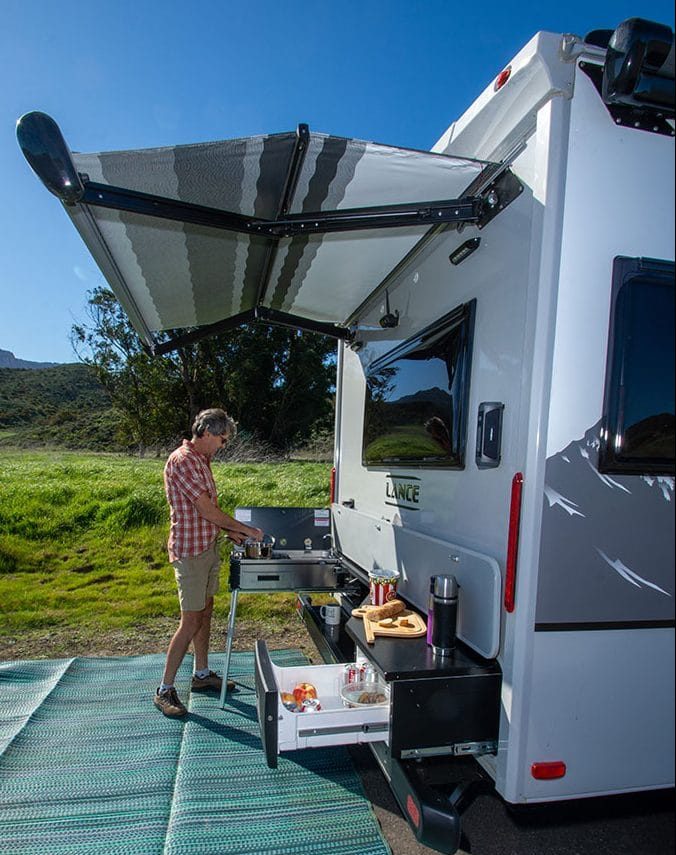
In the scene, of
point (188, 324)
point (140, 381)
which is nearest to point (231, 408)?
point (140, 381)

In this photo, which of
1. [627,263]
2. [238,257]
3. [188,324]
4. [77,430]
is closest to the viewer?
[627,263]

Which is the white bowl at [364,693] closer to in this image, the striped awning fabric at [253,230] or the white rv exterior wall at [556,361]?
the white rv exterior wall at [556,361]

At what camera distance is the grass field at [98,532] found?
5.43m

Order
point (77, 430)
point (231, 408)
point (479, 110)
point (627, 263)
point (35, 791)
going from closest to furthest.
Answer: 1. point (627, 263)
2. point (479, 110)
3. point (35, 791)
4. point (77, 430)
5. point (231, 408)

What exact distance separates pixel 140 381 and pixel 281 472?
5.56 metres

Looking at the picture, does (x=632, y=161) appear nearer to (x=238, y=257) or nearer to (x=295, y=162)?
(x=295, y=162)

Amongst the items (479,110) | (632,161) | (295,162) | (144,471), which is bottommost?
(144,471)

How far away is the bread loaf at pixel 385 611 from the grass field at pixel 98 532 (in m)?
3.08

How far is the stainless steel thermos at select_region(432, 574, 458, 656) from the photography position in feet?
6.39

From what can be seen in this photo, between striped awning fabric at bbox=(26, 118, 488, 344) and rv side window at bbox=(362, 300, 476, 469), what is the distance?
496 millimetres

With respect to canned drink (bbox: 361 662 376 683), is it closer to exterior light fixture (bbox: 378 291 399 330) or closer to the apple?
the apple

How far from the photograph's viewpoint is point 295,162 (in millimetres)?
1996

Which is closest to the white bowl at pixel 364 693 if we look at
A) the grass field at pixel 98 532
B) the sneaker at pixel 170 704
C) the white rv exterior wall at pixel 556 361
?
the white rv exterior wall at pixel 556 361

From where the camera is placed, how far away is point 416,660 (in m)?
1.90
